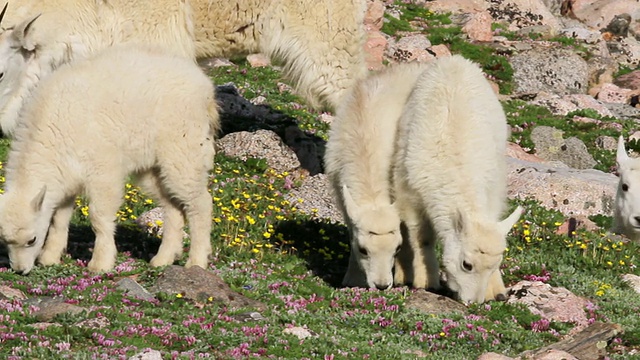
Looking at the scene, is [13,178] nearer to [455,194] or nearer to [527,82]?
[455,194]

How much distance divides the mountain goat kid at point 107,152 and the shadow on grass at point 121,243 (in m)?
0.71

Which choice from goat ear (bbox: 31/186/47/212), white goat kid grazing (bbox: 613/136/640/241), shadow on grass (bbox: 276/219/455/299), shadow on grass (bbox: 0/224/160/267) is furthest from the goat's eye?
white goat kid grazing (bbox: 613/136/640/241)

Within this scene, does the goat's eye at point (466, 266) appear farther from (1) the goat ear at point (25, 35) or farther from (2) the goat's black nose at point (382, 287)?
(1) the goat ear at point (25, 35)

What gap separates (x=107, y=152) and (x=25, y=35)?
4.95 metres

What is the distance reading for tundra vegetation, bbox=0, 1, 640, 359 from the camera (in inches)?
344

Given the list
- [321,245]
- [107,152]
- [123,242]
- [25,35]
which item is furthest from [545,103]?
[107,152]

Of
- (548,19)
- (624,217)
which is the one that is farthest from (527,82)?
(624,217)

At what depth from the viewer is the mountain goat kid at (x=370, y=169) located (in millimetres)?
11039

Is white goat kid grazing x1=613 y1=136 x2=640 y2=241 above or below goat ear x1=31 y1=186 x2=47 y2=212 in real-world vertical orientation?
below

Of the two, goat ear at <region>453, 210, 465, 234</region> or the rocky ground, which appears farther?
the rocky ground

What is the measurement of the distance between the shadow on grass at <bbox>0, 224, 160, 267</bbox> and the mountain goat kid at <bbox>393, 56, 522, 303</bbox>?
10.1 ft

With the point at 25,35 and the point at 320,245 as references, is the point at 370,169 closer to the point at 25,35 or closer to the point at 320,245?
the point at 320,245

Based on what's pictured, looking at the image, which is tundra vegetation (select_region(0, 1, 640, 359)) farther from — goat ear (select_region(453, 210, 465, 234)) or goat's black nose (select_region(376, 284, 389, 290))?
goat ear (select_region(453, 210, 465, 234))

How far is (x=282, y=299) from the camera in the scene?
1084 cm
